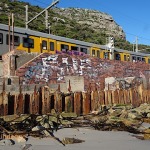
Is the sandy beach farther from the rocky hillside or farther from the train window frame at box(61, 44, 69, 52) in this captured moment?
the rocky hillside

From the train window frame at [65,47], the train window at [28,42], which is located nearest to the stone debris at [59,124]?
the train window at [28,42]

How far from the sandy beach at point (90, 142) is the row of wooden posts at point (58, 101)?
2358 mm

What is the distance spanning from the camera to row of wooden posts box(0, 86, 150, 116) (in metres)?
10.1

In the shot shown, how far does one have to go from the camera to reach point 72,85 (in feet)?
58.7

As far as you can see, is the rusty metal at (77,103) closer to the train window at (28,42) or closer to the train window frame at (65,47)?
the train window at (28,42)

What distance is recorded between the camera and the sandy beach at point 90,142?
270 inches

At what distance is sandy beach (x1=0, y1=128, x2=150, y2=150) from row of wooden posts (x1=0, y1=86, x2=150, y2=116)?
2358mm

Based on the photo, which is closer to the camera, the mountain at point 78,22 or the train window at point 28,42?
the train window at point 28,42

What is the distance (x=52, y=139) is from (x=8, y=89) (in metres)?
Result: 7.83

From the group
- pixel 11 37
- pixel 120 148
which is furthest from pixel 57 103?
pixel 11 37

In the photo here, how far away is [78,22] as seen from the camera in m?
81.6

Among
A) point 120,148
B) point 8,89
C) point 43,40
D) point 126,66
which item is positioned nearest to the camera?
point 120,148

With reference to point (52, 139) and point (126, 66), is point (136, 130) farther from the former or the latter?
point (126, 66)

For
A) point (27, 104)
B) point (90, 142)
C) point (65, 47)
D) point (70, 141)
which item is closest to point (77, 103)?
point (27, 104)
